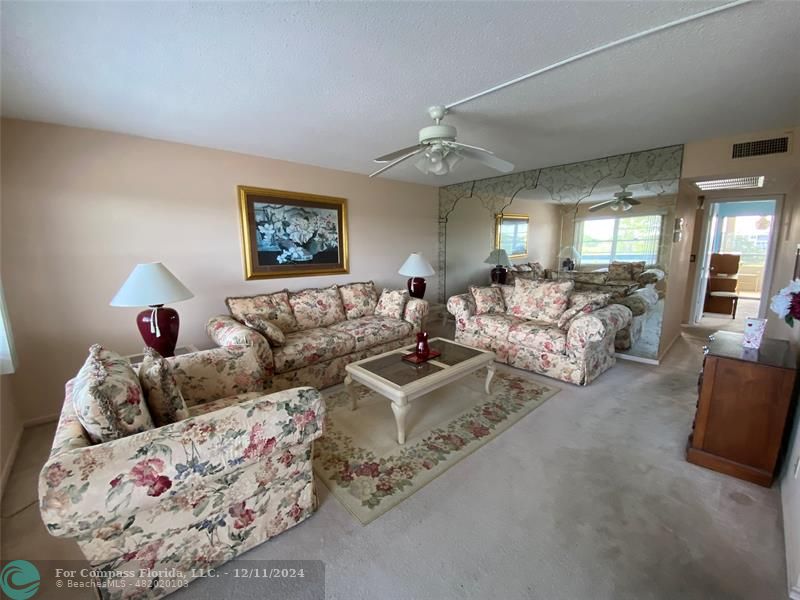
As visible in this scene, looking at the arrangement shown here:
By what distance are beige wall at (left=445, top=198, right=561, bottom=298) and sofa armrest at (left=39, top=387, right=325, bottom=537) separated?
4475 millimetres

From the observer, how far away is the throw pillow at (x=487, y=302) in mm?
4004

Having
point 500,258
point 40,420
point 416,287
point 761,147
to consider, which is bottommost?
point 40,420

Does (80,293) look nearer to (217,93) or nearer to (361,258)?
(217,93)

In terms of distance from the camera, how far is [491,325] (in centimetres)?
368

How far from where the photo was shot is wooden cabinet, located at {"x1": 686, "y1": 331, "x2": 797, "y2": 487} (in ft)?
5.80

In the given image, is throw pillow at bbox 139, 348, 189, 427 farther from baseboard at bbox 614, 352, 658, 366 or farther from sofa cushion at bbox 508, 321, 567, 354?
baseboard at bbox 614, 352, 658, 366

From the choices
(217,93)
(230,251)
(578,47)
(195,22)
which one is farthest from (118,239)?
(578,47)

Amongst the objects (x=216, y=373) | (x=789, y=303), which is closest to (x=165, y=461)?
(x=216, y=373)

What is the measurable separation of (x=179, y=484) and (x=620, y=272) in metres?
4.55

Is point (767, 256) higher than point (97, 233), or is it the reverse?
point (97, 233)

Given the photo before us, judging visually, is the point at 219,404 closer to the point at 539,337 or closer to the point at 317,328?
the point at 317,328

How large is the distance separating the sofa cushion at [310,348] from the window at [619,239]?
3.33 meters

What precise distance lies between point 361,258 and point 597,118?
9.80 feet

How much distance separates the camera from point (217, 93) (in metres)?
2.02
